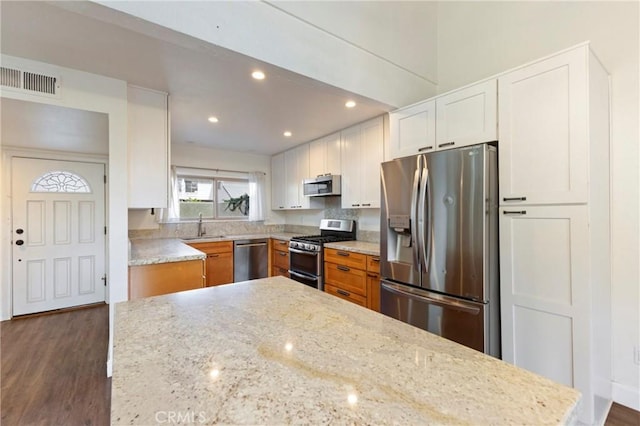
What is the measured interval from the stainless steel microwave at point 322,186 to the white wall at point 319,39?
155 centimetres

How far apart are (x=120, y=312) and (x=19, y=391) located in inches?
76.5

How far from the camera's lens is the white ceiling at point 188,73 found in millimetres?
1669

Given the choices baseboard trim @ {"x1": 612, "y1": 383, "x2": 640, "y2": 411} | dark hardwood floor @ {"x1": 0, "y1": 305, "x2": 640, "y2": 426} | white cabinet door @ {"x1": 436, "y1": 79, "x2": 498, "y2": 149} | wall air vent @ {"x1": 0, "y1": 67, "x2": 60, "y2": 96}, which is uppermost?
wall air vent @ {"x1": 0, "y1": 67, "x2": 60, "y2": 96}

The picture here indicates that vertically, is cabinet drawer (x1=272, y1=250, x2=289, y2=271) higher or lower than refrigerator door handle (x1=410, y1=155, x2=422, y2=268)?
lower

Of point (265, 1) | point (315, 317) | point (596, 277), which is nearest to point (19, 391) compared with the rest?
point (315, 317)

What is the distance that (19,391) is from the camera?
213 centimetres

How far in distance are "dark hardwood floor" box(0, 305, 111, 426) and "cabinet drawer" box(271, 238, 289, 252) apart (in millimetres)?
2361

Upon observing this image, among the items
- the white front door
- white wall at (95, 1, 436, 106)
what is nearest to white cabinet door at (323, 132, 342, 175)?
white wall at (95, 1, 436, 106)

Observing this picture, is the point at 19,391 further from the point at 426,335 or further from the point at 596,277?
the point at 596,277

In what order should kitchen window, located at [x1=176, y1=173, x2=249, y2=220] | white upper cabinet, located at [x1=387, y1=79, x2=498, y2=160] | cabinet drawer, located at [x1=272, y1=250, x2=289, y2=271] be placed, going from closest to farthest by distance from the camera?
white upper cabinet, located at [x1=387, y1=79, x2=498, y2=160]
cabinet drawer, located at [x1=272, y1=250, x2=289, y2=271]
kitchen window, located at [x1=176, y1=173, x2=249, y2=220]

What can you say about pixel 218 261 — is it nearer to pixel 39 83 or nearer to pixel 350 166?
pixel 350 166

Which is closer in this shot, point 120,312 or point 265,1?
point 120,312

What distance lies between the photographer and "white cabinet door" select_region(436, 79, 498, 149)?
1975 millimetres

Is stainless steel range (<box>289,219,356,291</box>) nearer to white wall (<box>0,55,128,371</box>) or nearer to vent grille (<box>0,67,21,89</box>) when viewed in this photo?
white wall (<box>0,55,128,371</box>)
